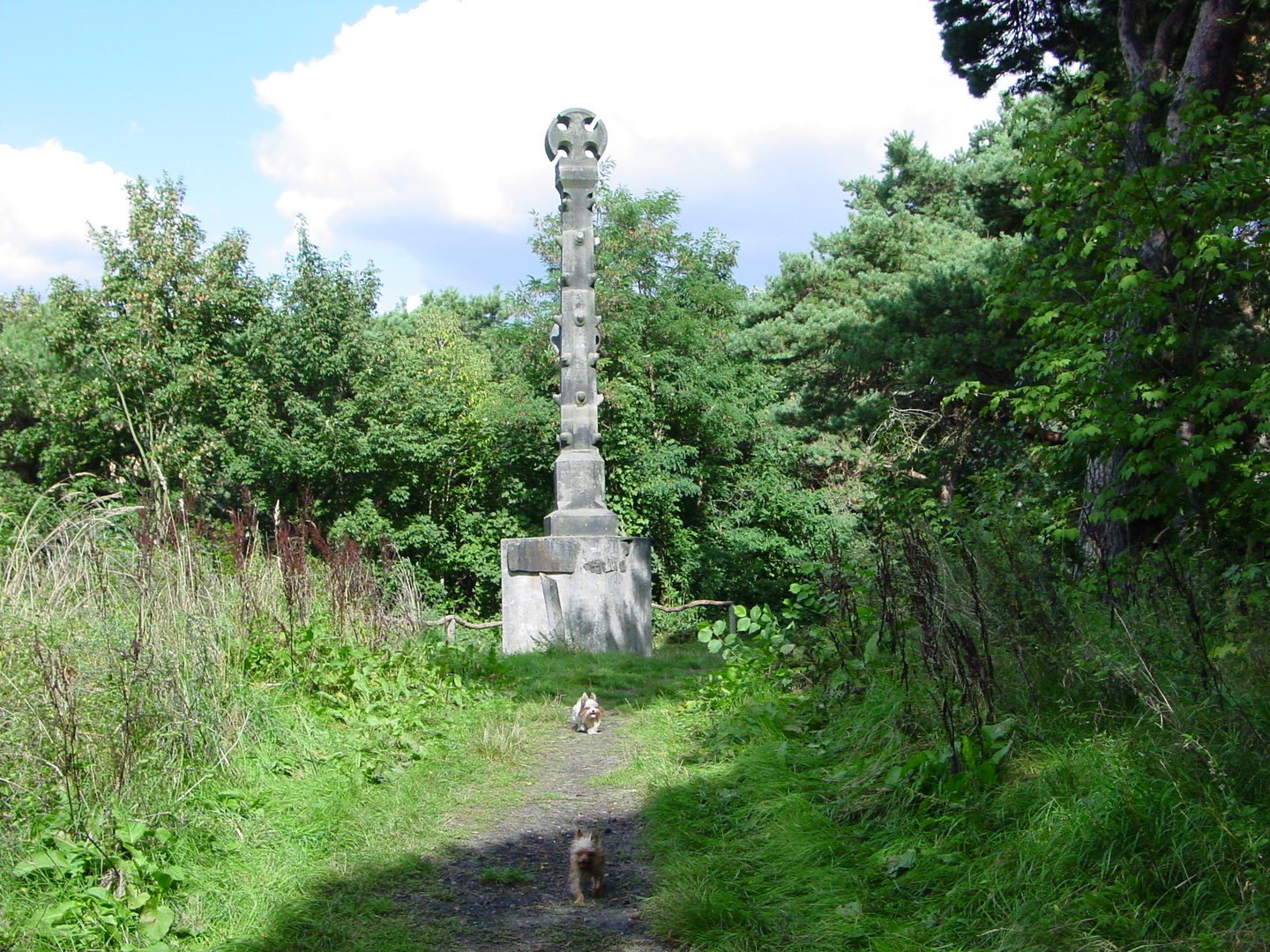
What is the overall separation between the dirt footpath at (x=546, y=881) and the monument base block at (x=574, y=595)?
4.47 m

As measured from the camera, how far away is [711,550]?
2188 cm

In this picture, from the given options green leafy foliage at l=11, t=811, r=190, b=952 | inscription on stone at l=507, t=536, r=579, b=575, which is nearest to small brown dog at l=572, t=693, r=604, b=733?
green leafy foliage at l=11, t=811, r=190, b=952

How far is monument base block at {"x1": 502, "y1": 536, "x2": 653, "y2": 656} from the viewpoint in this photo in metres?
9.35

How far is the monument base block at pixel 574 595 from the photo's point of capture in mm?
9352

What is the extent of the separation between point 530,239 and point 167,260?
307 inches

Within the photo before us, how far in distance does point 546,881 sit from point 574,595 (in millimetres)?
5884

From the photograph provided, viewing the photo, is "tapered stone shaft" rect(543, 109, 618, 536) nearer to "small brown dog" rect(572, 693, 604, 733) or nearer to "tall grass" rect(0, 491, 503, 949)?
"tall grass" rect(0, 491, 503, 949)

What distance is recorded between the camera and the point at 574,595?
30.8ft

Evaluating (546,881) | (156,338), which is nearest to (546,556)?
(546,881)

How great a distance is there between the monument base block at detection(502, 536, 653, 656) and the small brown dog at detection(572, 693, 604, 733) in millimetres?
3557

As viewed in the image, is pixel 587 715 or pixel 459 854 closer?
pixel 459 854

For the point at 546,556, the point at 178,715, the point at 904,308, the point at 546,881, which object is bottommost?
the point at 546,881

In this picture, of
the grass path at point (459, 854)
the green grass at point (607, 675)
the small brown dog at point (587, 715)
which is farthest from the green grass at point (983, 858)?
the green grass at point (607, 675)

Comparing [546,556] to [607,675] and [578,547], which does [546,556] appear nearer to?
[578,547]
